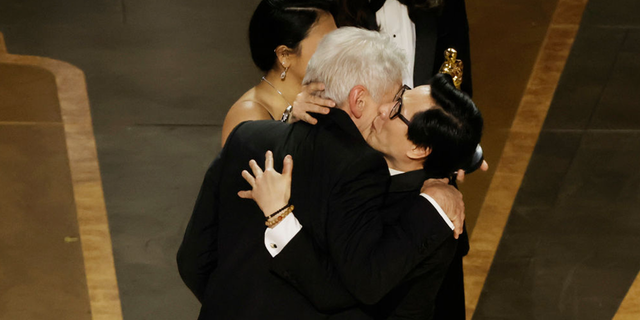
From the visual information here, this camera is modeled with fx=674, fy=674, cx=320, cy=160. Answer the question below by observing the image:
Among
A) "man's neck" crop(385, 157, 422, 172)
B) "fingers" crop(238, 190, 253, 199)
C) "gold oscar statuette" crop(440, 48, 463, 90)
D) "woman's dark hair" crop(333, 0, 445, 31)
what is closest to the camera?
Result: "fingers" crop(238, 190, 253, 199)

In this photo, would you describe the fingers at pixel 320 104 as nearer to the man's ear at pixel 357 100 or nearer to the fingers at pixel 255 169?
the man's ear at pixel 357 100

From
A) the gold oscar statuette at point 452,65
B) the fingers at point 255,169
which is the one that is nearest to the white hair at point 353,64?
the fingers at point 255,169

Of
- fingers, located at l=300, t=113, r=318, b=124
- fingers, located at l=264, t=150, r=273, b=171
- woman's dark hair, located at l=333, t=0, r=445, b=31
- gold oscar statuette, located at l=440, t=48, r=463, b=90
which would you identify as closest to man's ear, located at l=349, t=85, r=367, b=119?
fingers, located at l=300, t=113, r=318, b=124

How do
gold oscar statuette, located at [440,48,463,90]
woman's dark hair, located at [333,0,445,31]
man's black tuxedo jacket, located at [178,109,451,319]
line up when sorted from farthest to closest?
woman's dark hair, located at [333,0,445,31] → gold oscar statuette, located at [440,48,463,90] → man's black tuxedo jacket, located at [178,109,451,319]

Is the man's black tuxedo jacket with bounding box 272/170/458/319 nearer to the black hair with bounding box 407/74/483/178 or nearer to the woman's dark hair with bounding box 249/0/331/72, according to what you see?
the black hair with bounding box 407/74/483/178

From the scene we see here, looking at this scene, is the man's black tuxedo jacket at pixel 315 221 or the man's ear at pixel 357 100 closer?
the man's black tuxedo jacket at pixel 315 221

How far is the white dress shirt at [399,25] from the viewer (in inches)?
96.2

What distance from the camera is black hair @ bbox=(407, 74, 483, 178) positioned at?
5.20 ft

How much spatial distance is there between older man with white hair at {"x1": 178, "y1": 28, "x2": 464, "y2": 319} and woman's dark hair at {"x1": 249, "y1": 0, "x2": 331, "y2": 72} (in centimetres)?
67

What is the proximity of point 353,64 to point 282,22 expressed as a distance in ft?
2.48

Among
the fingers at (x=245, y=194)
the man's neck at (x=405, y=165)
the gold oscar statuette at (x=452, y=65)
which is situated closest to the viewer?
the fingers at (x=245, y=194)

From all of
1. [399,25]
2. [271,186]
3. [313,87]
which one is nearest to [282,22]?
[399,25]

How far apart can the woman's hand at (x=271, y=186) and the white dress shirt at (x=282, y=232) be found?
0.04 m

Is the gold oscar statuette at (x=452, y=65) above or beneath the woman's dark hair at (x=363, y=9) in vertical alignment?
beneath
